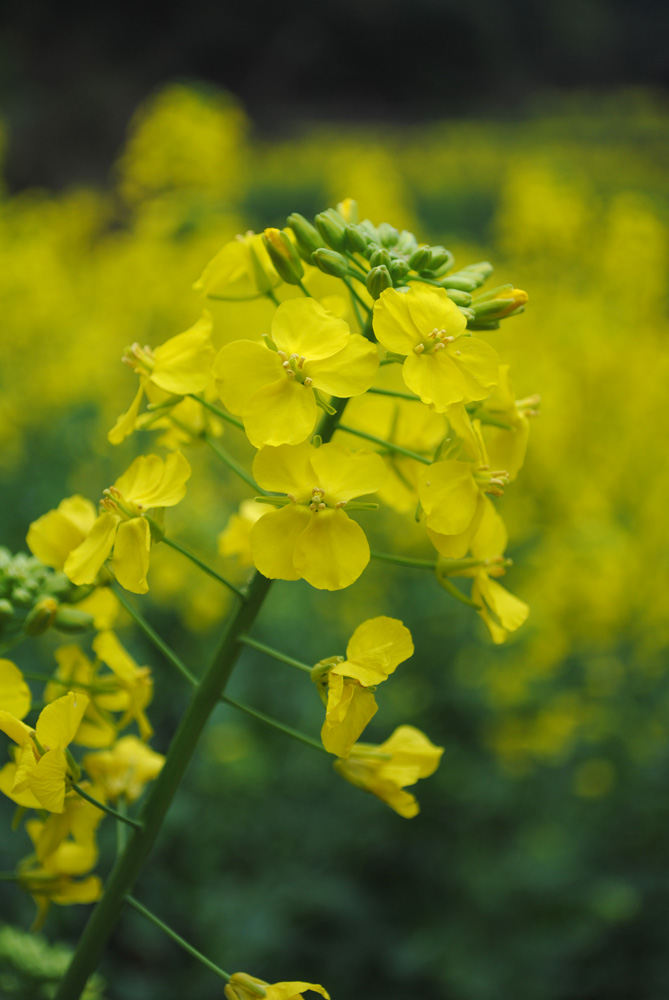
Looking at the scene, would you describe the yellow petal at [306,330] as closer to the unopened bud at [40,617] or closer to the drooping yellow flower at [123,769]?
the unopened bud at [40,617]

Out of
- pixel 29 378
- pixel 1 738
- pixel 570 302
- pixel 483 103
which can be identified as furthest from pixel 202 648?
pixel 483 103

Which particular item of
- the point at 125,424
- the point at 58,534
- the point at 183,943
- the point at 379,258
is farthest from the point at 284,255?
the point at 183,943

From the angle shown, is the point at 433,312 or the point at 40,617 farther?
the point at 40,617

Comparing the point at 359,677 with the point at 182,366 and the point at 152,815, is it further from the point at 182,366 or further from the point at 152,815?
the point at 182,366

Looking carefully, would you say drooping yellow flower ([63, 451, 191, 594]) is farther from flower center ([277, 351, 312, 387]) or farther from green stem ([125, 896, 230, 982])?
green stem ([125, 896, 230, 982])

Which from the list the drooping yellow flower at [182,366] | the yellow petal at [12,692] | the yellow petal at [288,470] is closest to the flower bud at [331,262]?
the drooping yellow flower at [182,366]

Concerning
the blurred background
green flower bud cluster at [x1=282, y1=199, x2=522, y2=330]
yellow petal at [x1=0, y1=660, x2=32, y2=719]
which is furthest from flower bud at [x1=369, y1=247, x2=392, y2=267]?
the blurred background
